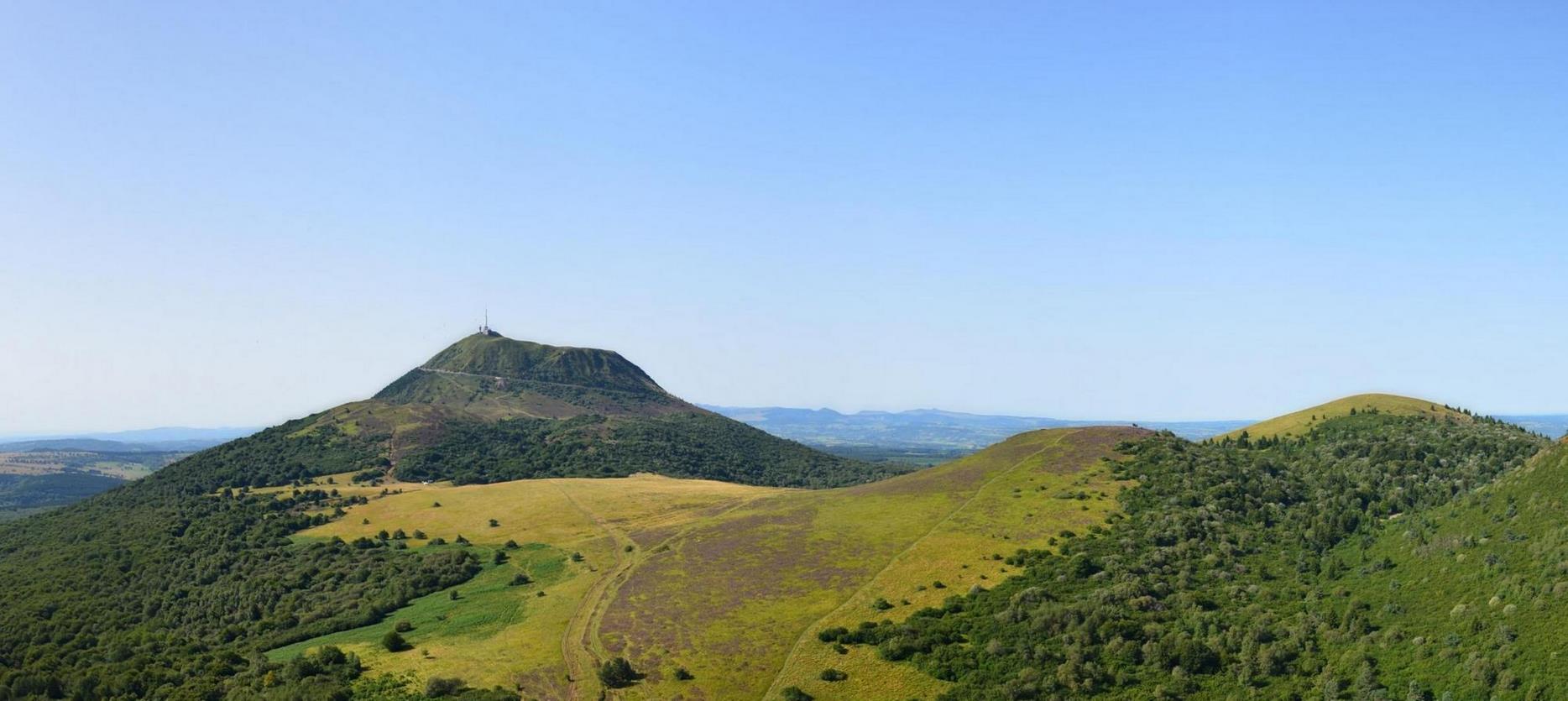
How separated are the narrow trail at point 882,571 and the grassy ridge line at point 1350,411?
48213 mm

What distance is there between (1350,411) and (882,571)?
4610 inches

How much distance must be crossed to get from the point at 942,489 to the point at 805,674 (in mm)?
70152

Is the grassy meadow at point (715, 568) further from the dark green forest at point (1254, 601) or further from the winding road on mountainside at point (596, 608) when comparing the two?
the dark green forest at point (1254, 601)

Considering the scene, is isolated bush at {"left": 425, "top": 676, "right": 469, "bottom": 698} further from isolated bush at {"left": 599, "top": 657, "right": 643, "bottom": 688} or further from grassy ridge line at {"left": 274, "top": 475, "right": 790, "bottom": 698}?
isolated bush at {"left": 599, "top": 657, "right": 643, "bottom": 688}

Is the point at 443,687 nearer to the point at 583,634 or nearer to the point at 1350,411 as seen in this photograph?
the point at 583,634

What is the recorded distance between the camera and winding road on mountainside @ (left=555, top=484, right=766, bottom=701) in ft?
285

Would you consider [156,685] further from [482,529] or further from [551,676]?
[482,529]

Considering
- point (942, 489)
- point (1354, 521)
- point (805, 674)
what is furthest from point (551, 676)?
point (1354, 521)

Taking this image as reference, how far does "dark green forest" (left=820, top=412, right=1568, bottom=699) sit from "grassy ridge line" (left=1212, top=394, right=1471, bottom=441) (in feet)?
72.4

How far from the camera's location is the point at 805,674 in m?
83.8

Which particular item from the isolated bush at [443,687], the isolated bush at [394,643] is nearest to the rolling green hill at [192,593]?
the isolated bush at [394,643]

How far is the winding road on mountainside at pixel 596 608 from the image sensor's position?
86875 mm

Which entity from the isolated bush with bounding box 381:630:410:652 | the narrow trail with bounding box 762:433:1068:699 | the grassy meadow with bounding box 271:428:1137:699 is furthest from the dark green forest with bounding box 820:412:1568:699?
the isolated bush with bounding box 381:630:410:652

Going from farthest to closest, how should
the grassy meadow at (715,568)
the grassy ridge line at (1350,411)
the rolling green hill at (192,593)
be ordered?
the grassy ridge line at (1350,411)
the rolling green hill at (192,593)
the grassy meadow at (715,568)
